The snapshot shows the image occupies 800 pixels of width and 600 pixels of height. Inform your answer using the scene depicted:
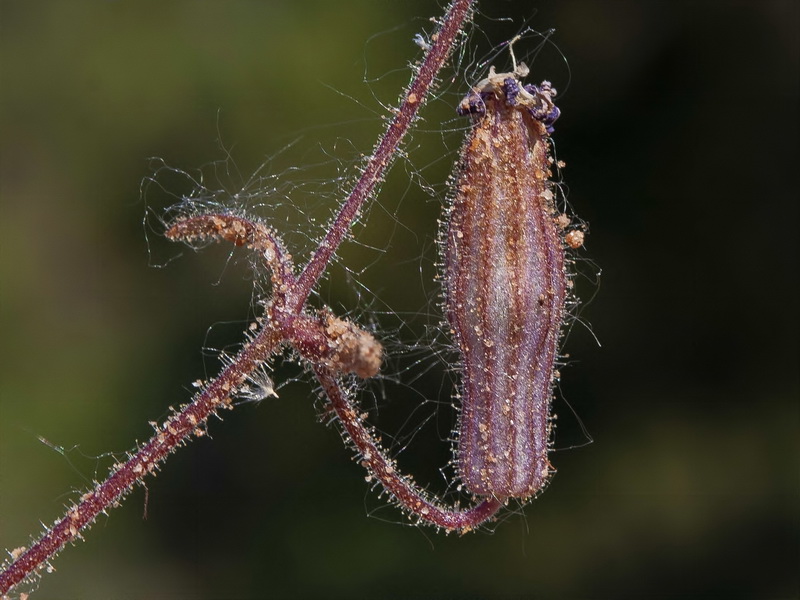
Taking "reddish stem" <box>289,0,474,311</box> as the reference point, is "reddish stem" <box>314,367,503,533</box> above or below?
below

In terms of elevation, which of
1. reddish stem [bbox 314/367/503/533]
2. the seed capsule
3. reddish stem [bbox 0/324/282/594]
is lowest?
reddish stem [bbox 0/324/282/594]

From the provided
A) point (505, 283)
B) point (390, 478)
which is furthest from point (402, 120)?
point (390, 478)

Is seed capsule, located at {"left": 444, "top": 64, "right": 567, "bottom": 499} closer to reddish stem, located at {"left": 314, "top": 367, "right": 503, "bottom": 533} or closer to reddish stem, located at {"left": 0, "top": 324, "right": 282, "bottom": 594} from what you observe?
reddish stem, located at {"left": 314, "top": 367, "right": 503, "bottom": 533}

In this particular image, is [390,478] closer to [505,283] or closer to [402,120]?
[505,283]

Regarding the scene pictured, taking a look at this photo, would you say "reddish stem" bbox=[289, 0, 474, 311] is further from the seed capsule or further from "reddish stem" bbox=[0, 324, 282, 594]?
"reddish stem" bbox=[0, 324, 282, 594]

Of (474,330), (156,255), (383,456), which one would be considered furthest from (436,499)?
(156,255)

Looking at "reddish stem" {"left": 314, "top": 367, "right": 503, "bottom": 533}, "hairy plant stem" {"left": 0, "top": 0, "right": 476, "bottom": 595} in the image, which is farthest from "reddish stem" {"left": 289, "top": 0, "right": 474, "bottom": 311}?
"reddish stem" {"left": 314, "top": 367, "right": 503, "bottom": 533}
